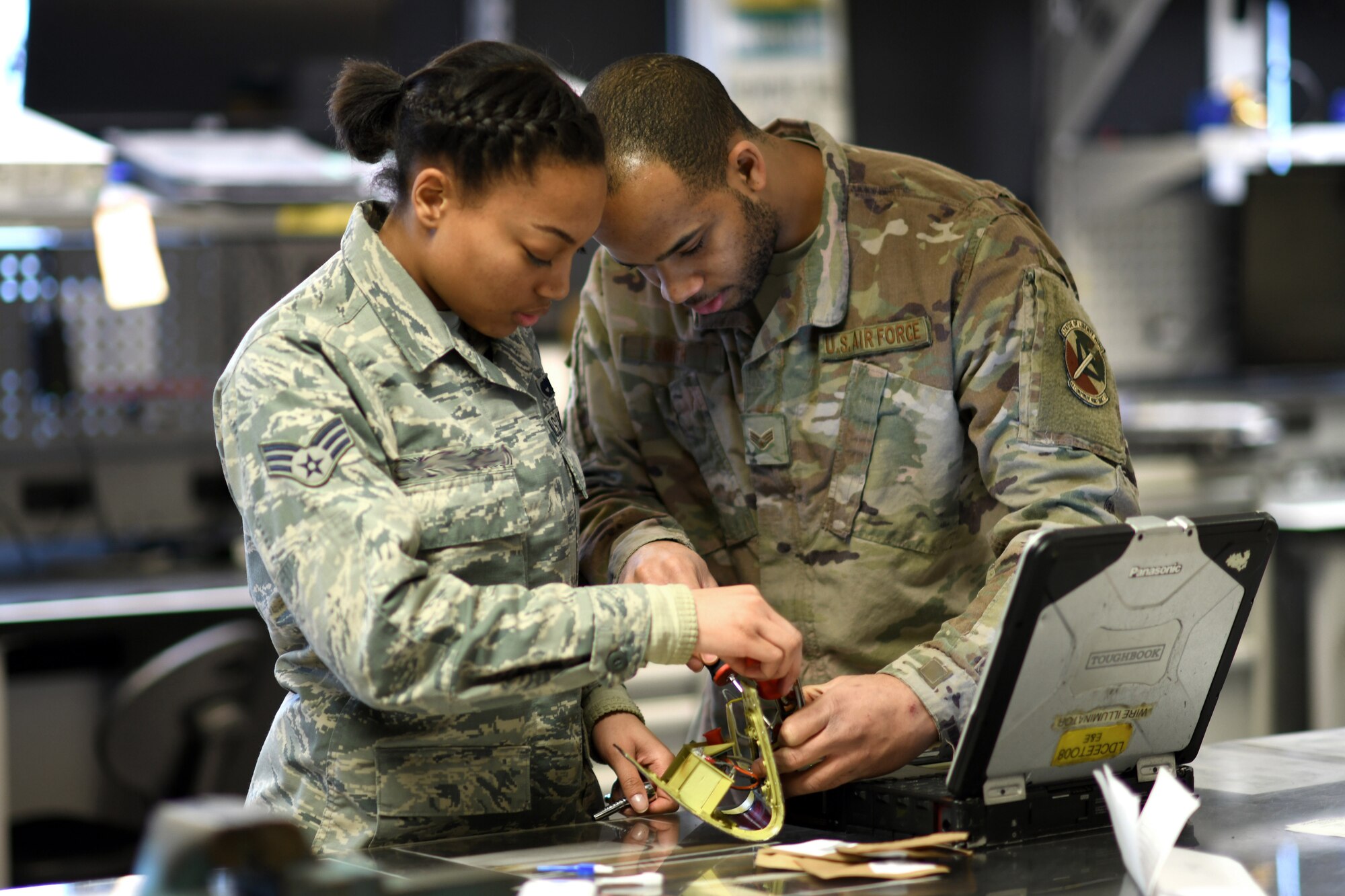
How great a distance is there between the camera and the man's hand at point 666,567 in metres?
1.50

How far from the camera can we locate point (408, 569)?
115 centimetres

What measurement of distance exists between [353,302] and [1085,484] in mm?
749

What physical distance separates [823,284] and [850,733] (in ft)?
1.80

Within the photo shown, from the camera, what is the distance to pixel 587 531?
1.73m

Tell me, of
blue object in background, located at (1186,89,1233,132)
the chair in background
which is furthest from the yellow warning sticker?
blue object in background, located at (1186,89,1233,132)

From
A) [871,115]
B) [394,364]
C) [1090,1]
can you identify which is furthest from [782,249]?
[1090,1]

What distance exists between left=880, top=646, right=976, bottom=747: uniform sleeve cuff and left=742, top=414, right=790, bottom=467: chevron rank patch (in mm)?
351

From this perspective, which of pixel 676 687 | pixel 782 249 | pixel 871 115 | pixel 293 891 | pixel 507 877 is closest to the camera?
pixel 293 891

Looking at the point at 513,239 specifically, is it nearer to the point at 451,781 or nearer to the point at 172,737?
the point at 451,781

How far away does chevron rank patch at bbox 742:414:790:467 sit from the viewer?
1698mm

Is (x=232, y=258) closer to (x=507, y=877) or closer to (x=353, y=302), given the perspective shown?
(x=353, y=302)

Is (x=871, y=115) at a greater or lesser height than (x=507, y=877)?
greater

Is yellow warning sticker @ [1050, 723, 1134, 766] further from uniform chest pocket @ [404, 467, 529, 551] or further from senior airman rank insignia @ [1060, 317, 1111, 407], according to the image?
uniform chest pocket @ [404, 467, 529, 551]

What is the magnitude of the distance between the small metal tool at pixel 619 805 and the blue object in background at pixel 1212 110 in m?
3.39
